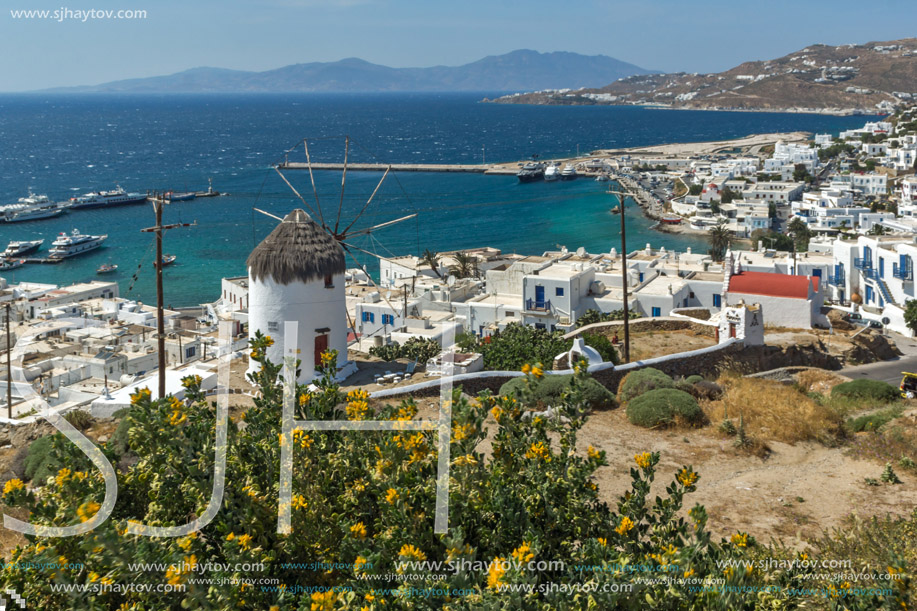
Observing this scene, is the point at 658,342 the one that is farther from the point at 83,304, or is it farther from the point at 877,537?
the point at 83,304

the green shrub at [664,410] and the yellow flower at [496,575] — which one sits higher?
the yellow flower at [496,575]

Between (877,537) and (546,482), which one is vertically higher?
(546,482)

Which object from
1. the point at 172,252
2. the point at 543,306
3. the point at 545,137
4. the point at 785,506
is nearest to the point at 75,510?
the point at 785,506

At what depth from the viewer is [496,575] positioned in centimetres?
553

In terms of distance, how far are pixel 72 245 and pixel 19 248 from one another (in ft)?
16.2

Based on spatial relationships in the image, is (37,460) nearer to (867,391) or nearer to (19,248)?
(867,391)

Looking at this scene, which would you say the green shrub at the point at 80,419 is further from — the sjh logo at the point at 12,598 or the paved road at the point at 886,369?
the paved road at the point at 886,369

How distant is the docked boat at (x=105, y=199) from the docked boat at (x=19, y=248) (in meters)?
23.9

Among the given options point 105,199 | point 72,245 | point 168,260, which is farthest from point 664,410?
point 105,199

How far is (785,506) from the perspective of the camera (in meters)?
11.6

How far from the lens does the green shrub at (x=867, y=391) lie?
19.1 meters

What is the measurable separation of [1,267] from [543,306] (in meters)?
59.6

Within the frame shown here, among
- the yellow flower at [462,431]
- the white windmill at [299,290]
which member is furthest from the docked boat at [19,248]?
the yellow flower at [462,431]

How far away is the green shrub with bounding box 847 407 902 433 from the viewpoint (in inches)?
622
